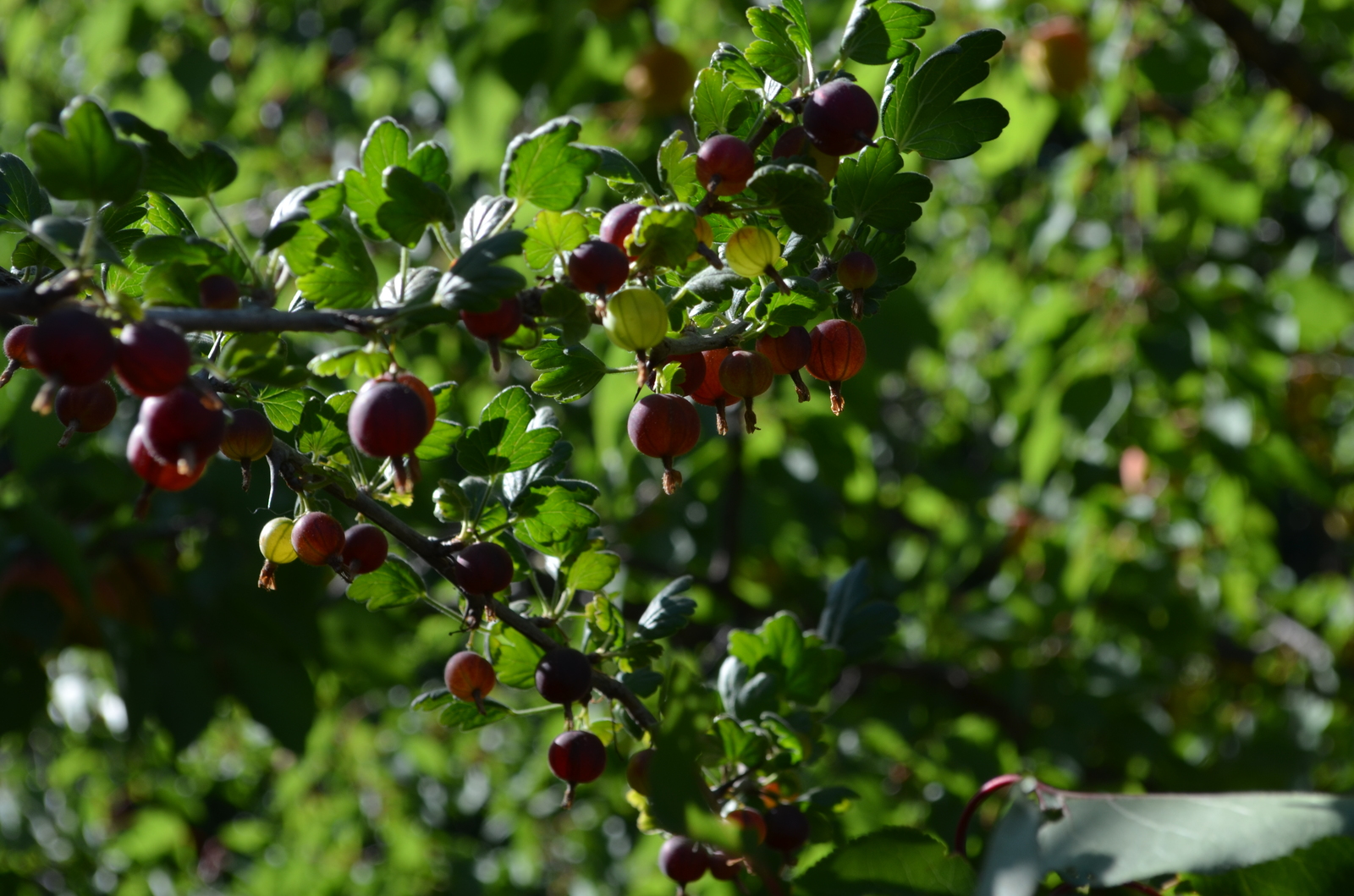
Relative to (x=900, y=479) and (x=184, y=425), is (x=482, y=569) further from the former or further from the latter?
(x=900, y=479)

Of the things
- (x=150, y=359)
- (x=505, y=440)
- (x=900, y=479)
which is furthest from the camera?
(x=900, y=479)

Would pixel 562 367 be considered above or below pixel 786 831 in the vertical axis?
above

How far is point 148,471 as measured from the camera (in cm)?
48

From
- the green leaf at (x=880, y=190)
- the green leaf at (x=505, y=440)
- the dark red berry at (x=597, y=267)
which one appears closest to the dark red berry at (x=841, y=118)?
the green leaf at (x=880, y=190)

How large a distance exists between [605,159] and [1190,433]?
1997 mm

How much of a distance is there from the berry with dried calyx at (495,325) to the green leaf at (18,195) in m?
0.26

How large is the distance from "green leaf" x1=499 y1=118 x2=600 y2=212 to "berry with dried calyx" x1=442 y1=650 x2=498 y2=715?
0.27m

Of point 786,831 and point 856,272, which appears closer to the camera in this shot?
point 856,272

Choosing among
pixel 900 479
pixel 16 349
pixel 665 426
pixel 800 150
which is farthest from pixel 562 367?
pixel 900 479

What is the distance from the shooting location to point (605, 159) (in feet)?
1.81

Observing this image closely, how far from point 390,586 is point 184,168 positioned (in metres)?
0.27

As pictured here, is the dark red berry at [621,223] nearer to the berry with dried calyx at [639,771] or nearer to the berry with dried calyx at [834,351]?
the berry with dried calyx at [834,351]

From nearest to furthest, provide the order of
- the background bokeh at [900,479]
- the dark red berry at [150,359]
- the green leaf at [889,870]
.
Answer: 1. the dark red berry at [150,359]
2. the green leaf at [889,870]
3. the background bokeh at [900,479]

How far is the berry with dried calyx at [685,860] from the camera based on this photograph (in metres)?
0.63
